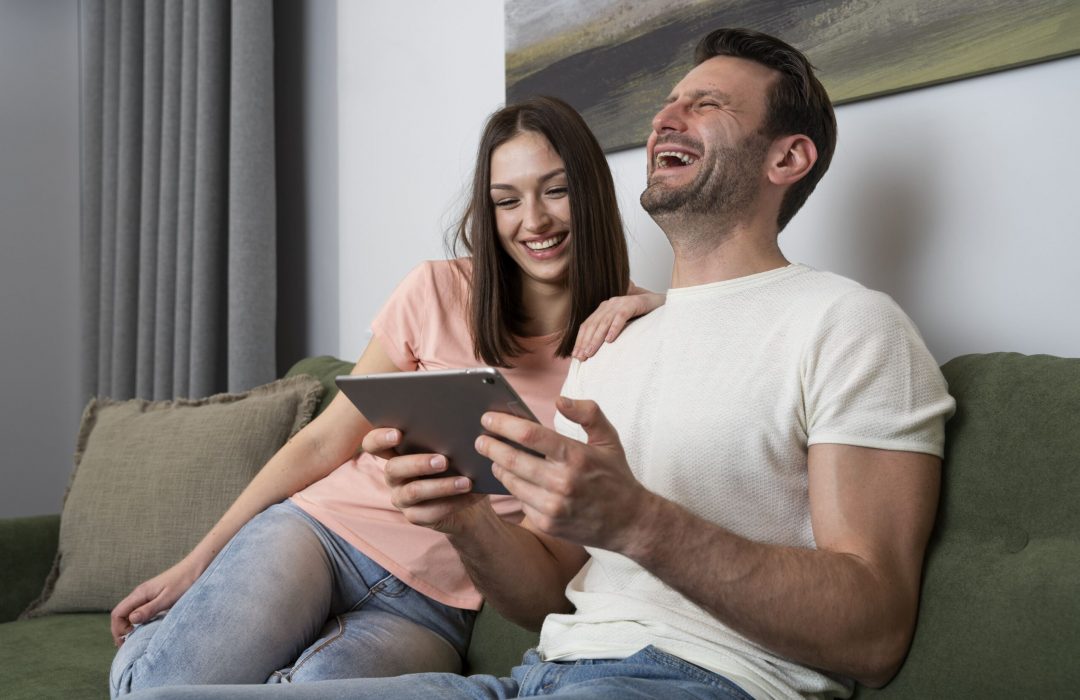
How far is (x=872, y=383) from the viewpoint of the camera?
1119 millimetres

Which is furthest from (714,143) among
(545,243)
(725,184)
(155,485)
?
(155,485)

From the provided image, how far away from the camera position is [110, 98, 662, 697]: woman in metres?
1.49

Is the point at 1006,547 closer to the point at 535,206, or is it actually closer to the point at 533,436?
the point at 533,436

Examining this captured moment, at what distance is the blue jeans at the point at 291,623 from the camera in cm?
147

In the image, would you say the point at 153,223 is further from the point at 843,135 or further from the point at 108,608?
the point at 843,135

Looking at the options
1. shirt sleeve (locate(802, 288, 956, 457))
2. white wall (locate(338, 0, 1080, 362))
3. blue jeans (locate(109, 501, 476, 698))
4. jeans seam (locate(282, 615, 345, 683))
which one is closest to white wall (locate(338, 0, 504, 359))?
white wall (locate(338, 0, 1080, 362))

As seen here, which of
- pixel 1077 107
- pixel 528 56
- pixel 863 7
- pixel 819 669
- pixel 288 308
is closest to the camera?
pixel 819 669

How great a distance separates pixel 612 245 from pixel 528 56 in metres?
0.72

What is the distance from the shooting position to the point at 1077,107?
4.48 feet

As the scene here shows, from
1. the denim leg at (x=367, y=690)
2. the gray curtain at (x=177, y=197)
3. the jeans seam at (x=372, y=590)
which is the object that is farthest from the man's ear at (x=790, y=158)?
the gray curtain at (x=177, y=197)

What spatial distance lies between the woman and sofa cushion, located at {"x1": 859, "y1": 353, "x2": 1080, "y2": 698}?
0.47 metres

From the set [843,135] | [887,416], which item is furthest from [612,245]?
[887,416]

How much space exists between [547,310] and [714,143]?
0.48m

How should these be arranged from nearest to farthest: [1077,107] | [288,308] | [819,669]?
[819,669]
[1077,107]
[288,308]
